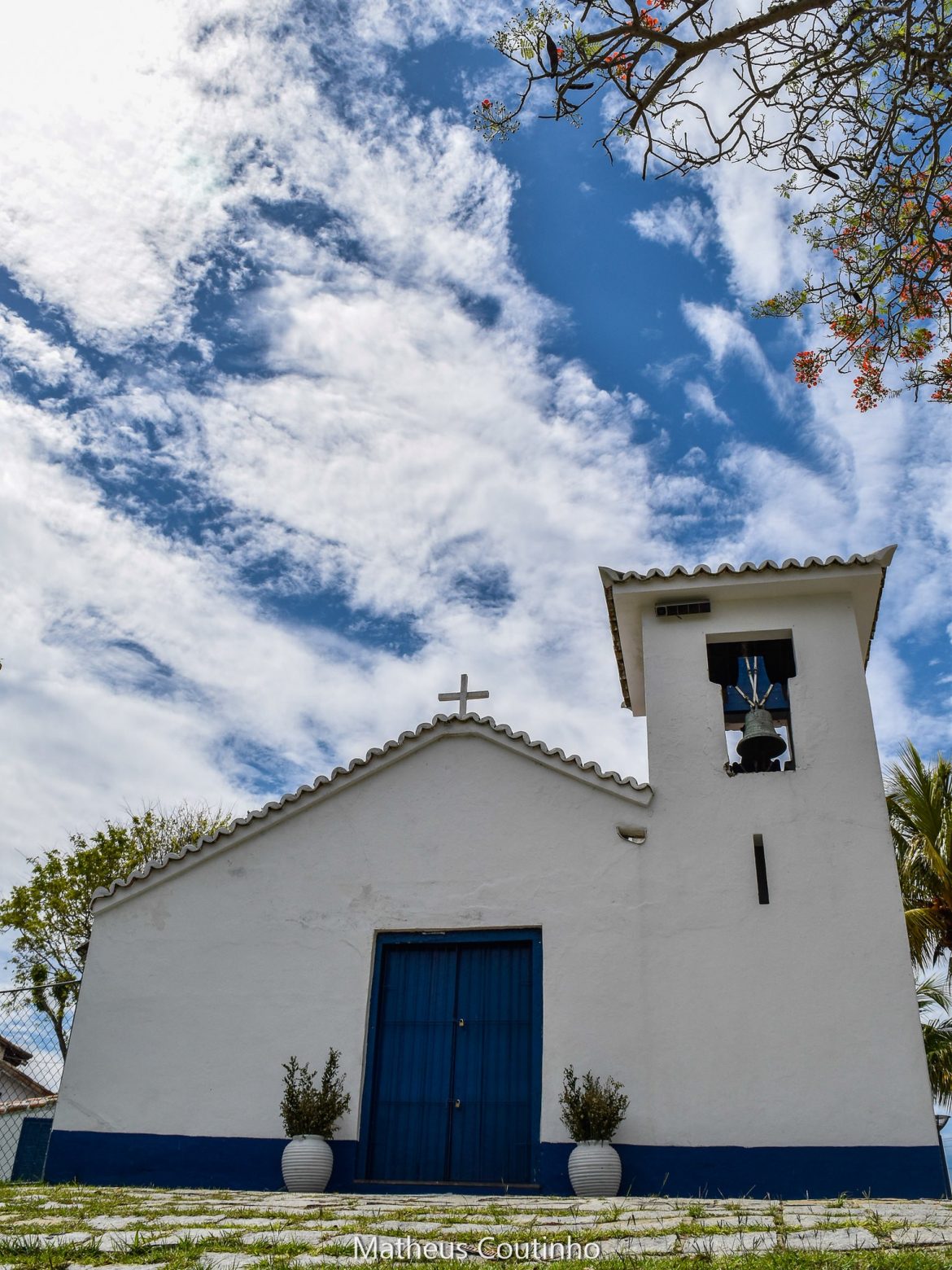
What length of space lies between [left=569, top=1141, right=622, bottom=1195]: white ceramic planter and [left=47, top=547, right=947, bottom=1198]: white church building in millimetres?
344

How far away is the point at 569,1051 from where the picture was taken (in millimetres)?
10273

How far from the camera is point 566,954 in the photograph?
10.7m

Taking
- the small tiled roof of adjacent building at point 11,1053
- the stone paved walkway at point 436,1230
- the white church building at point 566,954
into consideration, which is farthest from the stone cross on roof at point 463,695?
the small tiled roof of adjacent building at point 11,1053

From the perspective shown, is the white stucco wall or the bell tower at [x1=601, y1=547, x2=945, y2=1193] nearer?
the bell tower at [x1=601, y1=547, x2=945, y2=1193]

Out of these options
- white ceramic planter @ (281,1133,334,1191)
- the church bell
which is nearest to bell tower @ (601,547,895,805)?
the church bell

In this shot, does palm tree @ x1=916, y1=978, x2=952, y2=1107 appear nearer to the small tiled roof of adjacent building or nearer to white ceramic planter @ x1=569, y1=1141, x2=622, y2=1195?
white ceramic planter @ x1=569, y1=1141, x2=622, y2=1195

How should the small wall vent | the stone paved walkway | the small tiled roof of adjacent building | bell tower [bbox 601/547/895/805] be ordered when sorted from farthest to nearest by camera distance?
the small tiled roof of adjacent building
the small wall vent
bell tower [bbox 601/547/895/805]
the stone paved walkway

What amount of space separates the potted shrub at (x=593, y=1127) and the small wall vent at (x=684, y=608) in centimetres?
504

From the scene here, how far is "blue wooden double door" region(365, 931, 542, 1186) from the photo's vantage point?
10.2m

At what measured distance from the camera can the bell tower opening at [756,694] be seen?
11.5 metres

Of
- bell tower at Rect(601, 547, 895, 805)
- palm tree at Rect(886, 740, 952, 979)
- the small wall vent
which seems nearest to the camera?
bell tower at Rect(601, 547, 895, 805)

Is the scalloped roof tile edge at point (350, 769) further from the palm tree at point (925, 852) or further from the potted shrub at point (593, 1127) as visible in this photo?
the palm tree at point (925, 852)

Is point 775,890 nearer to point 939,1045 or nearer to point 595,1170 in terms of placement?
point 595,1170

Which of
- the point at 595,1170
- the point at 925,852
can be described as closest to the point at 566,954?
the point at 595,1170
